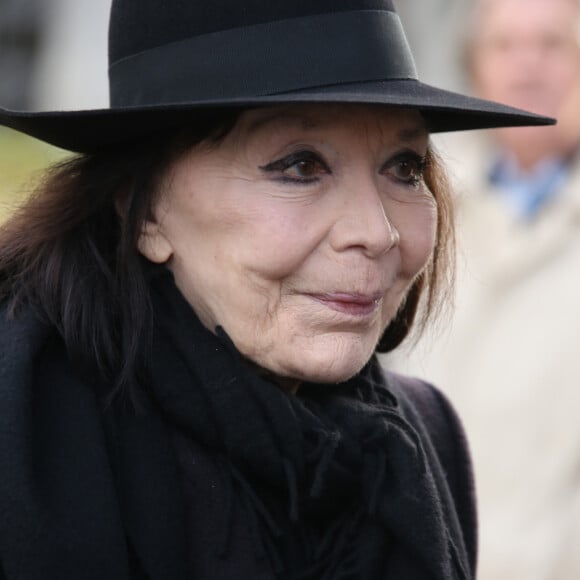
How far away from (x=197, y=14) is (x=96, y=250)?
0.51m

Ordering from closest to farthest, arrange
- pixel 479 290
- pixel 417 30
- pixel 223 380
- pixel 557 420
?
pixel 223 380 → pixel 557 420 → pixel 479 290 → pixel 417 30

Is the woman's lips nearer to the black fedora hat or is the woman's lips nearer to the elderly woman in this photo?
the elderly woman

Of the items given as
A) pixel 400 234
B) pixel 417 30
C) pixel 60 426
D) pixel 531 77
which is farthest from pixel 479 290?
pixel 417 30

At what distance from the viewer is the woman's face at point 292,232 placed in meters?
2.61

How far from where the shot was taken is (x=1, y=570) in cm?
240

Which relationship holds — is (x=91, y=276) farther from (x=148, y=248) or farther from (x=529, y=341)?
(x=529, y=341)

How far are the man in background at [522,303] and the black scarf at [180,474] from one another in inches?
90.3

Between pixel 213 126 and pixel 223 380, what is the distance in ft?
1.60

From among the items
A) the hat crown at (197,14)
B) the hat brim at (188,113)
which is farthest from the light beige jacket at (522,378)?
the hat crown at (197,14)

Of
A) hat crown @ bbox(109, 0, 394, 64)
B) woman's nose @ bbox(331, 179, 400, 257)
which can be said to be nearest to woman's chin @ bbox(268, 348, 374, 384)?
woman's nose @ bbox(331, 179, 400, 257)

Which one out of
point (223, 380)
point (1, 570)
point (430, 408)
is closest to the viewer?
point (1, 570)

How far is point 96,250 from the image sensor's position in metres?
2.72

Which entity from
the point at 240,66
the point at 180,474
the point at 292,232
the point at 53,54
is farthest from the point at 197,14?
the point at 53,54

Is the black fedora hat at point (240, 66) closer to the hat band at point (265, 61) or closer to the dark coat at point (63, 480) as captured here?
the hat band at point (265, 61)
